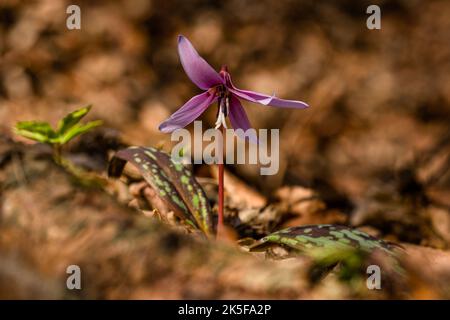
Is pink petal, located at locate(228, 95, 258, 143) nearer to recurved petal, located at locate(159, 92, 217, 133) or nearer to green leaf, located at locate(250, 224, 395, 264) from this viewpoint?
recurved petal, located at locate(159, 92, 217, 133)

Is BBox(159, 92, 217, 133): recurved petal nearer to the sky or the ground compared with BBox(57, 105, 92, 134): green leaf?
nearer to the ground

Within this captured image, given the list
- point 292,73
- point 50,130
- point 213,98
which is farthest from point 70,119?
point 292,73

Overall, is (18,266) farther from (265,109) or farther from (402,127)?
(402,127)

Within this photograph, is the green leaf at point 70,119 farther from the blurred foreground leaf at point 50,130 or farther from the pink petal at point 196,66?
the pink petal at point 196,66

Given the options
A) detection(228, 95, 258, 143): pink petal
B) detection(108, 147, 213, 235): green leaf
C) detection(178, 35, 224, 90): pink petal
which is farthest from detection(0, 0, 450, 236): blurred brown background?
detection(178, 35, 224, 90): pink petal

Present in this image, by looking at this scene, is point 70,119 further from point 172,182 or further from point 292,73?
point 292,73
